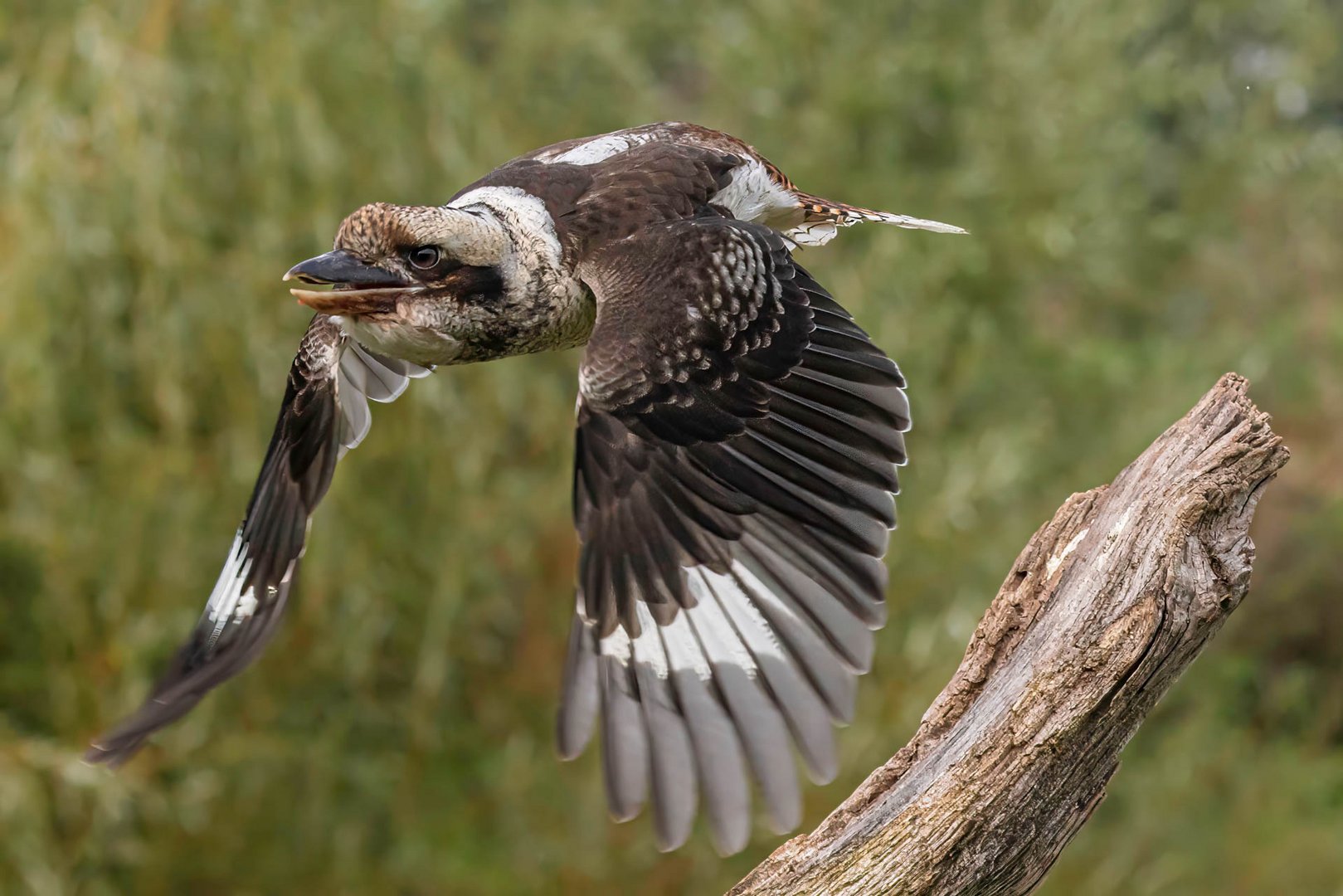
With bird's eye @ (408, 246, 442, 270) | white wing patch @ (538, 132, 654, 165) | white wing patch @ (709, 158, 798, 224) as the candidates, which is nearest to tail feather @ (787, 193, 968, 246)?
white wing patch @ (709, 158, 798, 224)

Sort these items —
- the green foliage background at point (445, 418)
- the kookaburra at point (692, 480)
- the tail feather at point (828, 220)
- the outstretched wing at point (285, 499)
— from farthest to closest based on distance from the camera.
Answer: the green foliage background at point (445, 418) → the tail feather at point (828, 220) → the outstretched wing at point (285, 499) → the kookaburra at point (692, 480)

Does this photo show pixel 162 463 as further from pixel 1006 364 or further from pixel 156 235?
pixel 1006 364

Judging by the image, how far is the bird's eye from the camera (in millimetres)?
2830

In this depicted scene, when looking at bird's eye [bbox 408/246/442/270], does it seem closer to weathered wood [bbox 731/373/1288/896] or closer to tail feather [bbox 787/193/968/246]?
tail feather [bbox 787/193/968/246]

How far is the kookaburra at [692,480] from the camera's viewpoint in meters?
2.66

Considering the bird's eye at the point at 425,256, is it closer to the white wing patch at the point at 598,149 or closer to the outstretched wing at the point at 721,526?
the outstretched wing at the point at 721,526

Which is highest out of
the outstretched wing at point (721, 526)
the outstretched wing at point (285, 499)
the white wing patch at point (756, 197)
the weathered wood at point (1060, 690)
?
the white wing patch at point (756, 197)

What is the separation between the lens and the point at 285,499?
3.30 m

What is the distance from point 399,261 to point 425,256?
0.05 metres

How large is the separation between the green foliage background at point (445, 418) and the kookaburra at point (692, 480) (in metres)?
1.95

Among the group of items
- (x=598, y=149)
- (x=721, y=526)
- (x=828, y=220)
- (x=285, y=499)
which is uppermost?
(x=598, y=149)

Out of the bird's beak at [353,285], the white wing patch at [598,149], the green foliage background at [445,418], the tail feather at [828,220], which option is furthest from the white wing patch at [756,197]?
the green foliage background at [445,418]

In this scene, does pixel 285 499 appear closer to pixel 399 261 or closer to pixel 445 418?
pixel 399 261

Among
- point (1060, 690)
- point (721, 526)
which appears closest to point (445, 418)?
point (721, 526)
